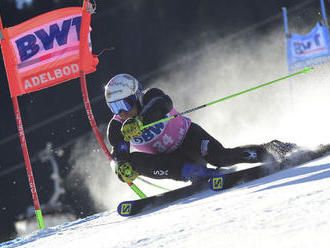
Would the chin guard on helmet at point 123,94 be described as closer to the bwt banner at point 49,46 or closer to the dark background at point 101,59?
the bwt banner at point 49,46

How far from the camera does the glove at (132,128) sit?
140 inches

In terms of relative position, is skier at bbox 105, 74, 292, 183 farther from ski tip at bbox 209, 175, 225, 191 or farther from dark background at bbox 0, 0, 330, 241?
dark background at bbox 0, 0, 330, 241

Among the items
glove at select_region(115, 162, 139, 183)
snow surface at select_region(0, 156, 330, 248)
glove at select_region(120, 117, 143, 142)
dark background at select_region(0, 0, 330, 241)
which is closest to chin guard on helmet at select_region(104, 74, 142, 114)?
glove at select_region(120, 117, 143, 142)

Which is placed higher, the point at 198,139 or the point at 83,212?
the point at 198,139

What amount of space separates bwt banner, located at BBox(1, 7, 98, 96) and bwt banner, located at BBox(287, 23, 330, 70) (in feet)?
12.9

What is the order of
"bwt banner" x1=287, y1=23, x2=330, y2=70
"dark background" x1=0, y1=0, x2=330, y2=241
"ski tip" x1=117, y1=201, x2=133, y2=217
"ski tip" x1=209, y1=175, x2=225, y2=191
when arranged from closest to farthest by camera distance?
"ski tip" x1=209, y1=175, x2=225, y2=191
"ski tip" x1=117, y1=201, x2=133, y2=217
"bwt banner" x1=287, y1=23, x2=330, y2=70
"dark background" x1=0, y1=0, x2=330, y2=241

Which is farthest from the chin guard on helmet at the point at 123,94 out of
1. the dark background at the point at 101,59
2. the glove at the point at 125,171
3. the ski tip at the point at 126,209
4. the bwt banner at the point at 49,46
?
the dark background at the point at 101,59

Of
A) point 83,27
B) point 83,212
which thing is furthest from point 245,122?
point 83,27

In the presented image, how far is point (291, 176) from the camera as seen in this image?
2611 millimetres

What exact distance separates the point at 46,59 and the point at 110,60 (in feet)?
14.1

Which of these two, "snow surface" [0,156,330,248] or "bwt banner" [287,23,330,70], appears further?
"bwt banner" [287,23,330,70]

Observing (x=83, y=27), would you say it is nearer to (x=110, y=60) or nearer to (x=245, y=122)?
(x=110, y=60)

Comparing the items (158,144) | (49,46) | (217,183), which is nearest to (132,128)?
(158,144)

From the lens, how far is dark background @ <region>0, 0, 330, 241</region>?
7797 mm
